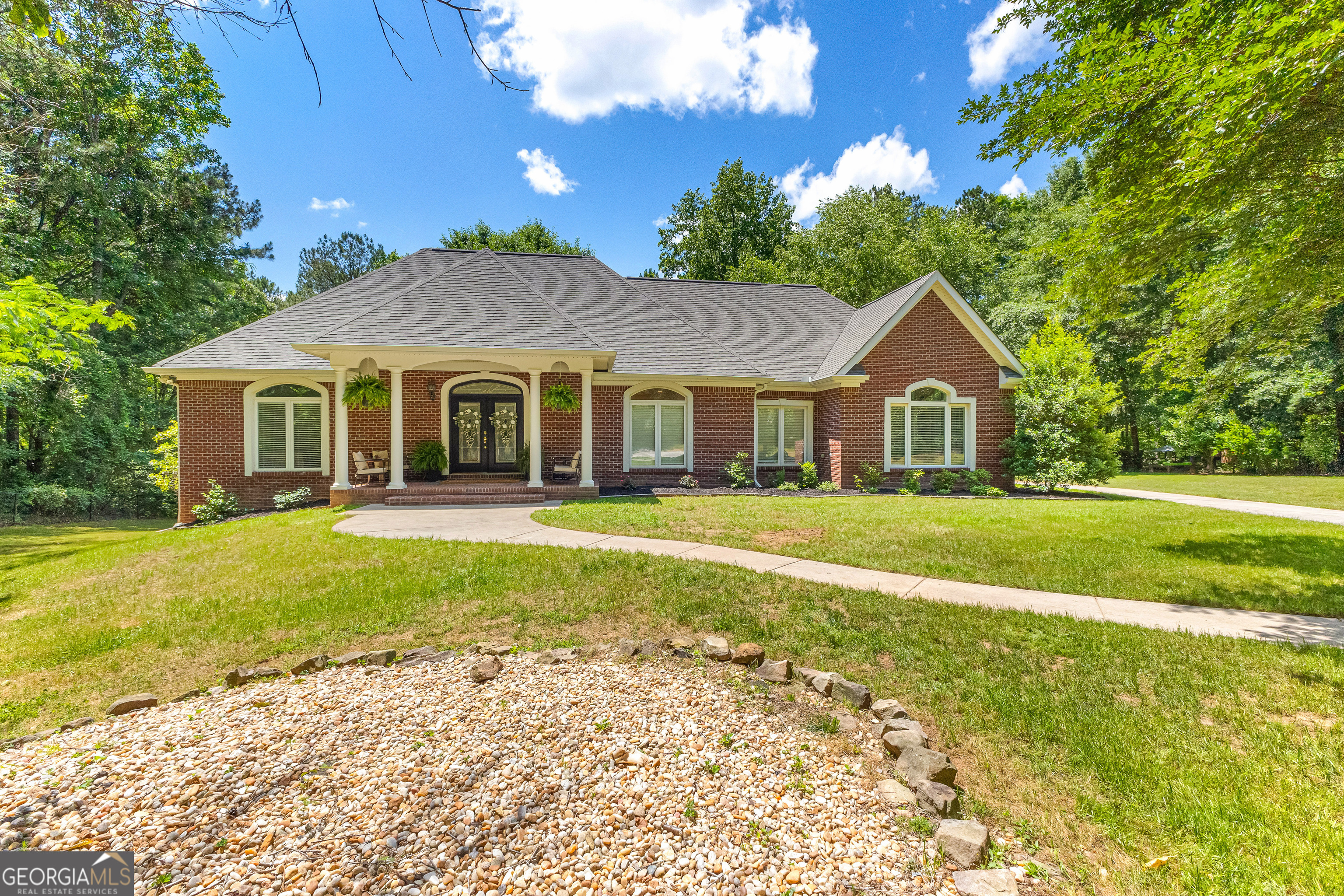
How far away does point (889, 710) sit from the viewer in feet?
11.2

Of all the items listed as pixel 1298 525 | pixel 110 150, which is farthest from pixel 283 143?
pixel 110 150

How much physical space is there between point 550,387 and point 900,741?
40.8 feet

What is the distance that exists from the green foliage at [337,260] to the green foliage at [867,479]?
38.5 m

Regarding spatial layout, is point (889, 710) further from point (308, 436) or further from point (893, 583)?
point (308, 436)

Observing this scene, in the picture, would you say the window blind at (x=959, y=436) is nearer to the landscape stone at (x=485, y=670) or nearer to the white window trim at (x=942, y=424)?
the white window trim at (x=942, y=424)

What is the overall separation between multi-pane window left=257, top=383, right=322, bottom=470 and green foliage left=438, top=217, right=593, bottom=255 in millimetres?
23718

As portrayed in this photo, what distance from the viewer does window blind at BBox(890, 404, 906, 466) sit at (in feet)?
49.5

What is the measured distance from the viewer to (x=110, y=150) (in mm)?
18297

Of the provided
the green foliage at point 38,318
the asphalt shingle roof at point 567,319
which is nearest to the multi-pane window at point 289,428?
the asphalt shingle roof at point 567,319

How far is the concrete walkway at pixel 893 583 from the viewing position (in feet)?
16.1

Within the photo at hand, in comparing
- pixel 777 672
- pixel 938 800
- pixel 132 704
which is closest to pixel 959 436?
pixel 777 672

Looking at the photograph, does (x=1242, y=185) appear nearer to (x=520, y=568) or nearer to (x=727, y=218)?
(x=520, y=568)

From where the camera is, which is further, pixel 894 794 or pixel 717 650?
pixel 717 650

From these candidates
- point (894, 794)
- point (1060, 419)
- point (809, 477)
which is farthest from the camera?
point (809, 477)
